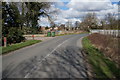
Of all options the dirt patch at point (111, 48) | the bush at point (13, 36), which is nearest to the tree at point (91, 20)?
the bush at point (13, 36)

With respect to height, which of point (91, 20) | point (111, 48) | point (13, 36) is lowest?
point (111, 48)

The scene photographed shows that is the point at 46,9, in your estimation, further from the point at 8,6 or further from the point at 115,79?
the point at 115,79

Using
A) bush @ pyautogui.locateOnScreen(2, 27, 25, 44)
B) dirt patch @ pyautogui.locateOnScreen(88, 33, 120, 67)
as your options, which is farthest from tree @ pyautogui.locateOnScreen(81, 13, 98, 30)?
dirt patch @ pyautogui.locateOnScreen(88, 33, 120, 67)

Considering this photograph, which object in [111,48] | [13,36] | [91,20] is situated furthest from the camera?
[91,20]

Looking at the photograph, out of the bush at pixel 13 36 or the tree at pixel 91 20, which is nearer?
the bush at pixel 13 36

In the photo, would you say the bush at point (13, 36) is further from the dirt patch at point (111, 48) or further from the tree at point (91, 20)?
the tree at point (91, 20)

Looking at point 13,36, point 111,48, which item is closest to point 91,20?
point 13,36

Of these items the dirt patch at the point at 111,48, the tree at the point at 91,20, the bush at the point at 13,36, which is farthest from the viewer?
the tree at the point at 91,20

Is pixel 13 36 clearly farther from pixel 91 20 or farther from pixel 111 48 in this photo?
pixel 91 20

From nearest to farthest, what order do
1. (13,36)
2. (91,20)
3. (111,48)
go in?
(111,48), (13,36), (91,20)

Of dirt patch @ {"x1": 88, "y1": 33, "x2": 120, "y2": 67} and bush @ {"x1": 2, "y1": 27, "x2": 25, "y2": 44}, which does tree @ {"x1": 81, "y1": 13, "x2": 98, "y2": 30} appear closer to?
bush @ {"x1": 2, "y1": 27, "x2": 25, "y2": 44}

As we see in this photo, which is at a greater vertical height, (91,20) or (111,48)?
(91,20)

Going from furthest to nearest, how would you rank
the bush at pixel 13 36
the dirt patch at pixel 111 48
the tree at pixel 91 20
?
1. the tree at pixel 91 20
2. the bush at pixel 13 36
3. the dirt patch at pixel 111 48

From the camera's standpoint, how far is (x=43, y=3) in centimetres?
4741
